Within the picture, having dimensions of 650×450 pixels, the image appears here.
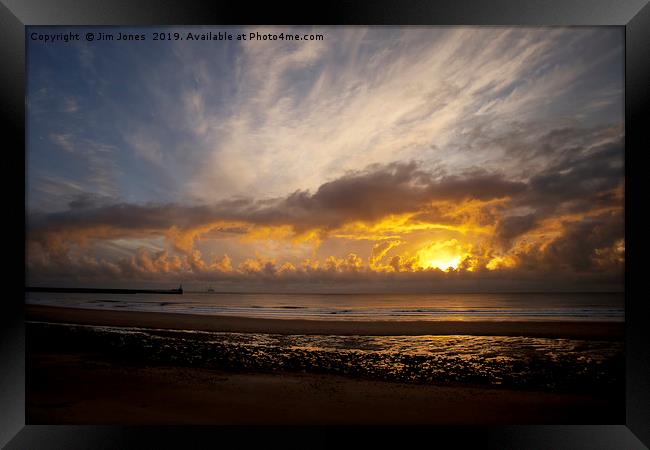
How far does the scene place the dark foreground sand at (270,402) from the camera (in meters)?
2.55

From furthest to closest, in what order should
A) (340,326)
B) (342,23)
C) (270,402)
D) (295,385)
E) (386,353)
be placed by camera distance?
(340,326)
(386,353)
(295,385)
(270,402)
(342,23)

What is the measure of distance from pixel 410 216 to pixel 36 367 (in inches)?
151

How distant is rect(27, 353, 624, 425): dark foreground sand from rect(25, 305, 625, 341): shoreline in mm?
1809

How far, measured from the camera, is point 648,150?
91.5 inches

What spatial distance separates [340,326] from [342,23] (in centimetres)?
432

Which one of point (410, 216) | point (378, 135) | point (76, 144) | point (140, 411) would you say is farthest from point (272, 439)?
point (76, 144)

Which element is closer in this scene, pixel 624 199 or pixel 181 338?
pixel 624 199

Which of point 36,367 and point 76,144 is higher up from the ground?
point 76,144

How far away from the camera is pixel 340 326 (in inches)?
204

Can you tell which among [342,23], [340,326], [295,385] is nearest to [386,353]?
[295,385]

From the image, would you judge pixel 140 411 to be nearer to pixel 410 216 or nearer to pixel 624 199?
pixel 410 216

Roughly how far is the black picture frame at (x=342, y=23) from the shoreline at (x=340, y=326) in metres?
2.20

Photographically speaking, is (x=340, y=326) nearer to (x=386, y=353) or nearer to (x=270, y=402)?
(x=386, y=353)

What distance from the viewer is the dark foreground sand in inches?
100
